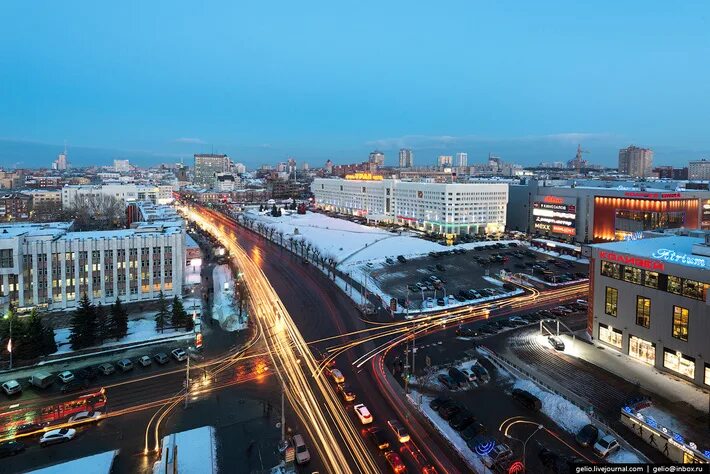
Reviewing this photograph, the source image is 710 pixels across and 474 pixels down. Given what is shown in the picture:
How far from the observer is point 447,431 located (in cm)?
2105

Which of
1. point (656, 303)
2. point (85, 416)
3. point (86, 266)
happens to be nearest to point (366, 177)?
point (86, 266)

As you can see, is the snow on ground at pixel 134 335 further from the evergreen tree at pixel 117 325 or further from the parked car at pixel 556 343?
the parked car at pixel 556 343

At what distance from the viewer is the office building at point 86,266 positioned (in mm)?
38312

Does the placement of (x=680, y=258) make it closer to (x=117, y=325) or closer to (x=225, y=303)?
(x=225, y=303)

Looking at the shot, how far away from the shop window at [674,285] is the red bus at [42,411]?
33134mm

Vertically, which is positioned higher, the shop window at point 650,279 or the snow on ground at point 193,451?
the shop window at point 650,279

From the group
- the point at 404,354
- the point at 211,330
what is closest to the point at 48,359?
the point at 211,330

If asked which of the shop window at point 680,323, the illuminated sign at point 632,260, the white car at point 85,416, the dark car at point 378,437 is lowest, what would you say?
the white car at point 85,416

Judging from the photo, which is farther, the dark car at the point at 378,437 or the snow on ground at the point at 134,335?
the snow on ground at the point at 134,335

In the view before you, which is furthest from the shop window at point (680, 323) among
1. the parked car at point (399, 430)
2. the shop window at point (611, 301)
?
the parked car at point (399, 430)

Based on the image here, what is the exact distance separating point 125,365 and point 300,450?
49.7 ft

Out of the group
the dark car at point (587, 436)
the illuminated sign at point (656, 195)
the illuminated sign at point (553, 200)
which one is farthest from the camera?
Result: the illuminated sign at point (553, 200)

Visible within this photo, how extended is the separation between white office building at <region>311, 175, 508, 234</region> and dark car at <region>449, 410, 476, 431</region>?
6458cm

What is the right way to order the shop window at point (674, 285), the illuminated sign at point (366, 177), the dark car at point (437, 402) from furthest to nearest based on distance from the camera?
1. the illuminated sign at point (366, 177)
2. the shop window at point (674, 285)
3. the dark car at point (437, 402)
